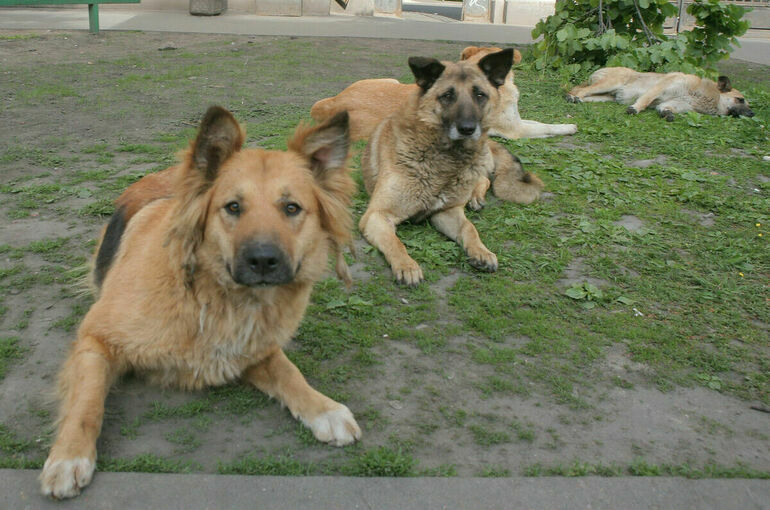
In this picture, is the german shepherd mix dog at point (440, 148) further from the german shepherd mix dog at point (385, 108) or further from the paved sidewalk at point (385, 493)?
the paved sidewalk at point (385, 493)

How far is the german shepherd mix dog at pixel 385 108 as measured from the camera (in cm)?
723

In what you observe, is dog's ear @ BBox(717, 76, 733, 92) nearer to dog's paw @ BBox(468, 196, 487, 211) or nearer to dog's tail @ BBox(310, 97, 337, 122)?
dog's paw @ BBox(468, 196, 487, 211)

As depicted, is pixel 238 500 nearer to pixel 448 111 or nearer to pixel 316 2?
pixel 448 111

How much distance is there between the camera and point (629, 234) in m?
5.36

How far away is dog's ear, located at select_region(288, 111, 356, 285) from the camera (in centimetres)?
307

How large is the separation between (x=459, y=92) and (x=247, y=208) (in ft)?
10.5

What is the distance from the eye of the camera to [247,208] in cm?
283

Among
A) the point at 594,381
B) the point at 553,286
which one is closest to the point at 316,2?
the point at 553,286

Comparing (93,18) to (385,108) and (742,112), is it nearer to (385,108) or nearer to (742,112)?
(385,108)

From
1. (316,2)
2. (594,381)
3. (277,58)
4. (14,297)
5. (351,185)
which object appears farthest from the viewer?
(316,2)

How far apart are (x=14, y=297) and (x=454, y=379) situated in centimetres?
266

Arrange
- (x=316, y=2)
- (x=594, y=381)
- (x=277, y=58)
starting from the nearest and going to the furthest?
(x=594, y=381) → (x=277, y=58) → (x=316, y=2)

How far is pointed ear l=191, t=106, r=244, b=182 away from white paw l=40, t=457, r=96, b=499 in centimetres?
130

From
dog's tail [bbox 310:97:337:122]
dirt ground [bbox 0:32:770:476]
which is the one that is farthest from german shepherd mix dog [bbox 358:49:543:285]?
dog's tail [bbox 310:97:337:122]
